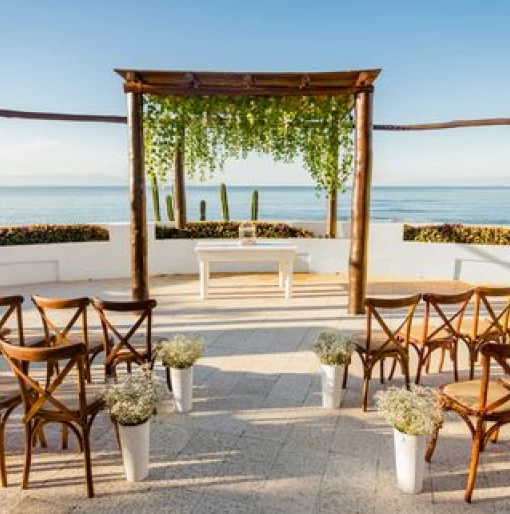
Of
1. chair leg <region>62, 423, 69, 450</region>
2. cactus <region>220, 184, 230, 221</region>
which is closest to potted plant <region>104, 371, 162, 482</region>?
chair leg <region>62, 423, 69, 450</region>

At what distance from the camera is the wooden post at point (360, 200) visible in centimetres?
673

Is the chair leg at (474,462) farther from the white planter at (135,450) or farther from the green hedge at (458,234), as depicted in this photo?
the green hedge at (458,234)

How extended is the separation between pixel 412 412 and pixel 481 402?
17.9 inches

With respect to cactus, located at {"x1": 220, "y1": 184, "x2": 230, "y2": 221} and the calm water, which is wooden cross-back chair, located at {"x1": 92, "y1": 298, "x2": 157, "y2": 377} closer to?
cactus, located at {"x1": 220, "y1": 184, "x2": 230, "y2": 221}

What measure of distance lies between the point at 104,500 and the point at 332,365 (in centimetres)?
199

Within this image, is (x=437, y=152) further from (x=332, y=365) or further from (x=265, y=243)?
(x=332, y=365)

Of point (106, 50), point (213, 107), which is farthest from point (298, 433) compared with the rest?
point (106, 50)

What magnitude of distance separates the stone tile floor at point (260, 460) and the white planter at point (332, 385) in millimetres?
82

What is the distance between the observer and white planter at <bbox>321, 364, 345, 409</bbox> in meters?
4.02

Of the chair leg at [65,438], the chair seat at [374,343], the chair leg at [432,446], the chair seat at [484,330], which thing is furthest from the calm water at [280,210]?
the chair leg at [65,438]

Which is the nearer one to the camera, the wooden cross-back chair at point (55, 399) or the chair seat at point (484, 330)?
the wooden cross-back chair at point (55, 399)

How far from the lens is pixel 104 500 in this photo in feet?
9.35

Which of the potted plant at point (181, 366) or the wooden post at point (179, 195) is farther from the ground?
the wooden post at point (179, 195)

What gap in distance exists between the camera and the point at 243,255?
8.02 metres
